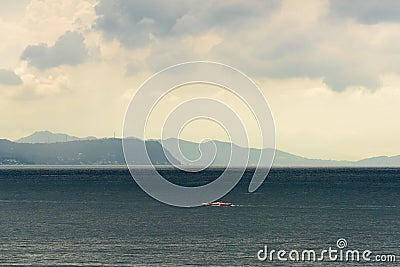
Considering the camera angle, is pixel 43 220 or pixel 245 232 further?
pixel 43 220

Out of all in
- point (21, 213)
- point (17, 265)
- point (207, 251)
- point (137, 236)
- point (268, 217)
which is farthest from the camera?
point (21, 213)

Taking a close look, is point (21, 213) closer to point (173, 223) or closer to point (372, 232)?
point (173, 223)

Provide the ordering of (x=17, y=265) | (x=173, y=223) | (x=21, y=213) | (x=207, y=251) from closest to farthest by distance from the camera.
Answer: (x=17, y=265), (x=207, y=251), (x=173, y=223), (x=21, y=213)

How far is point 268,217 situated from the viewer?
174 m

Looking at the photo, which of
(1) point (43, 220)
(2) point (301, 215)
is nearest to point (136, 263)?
(1) point (43, 220)

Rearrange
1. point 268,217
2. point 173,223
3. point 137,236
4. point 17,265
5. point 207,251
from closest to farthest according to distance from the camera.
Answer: point 17,265
point 207,251
point 137,236
point 173,223
point 268,217

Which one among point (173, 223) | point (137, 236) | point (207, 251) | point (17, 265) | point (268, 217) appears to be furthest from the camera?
point (268, 217)

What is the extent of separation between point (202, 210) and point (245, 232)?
56328 millimetres

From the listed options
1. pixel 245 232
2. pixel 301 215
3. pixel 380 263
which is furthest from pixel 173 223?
pixel 380 263

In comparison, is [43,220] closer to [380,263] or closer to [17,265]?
[17,265]

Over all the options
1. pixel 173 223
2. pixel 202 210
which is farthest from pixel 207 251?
pixel 202 210

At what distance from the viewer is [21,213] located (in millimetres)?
186625

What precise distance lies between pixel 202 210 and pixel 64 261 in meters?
92.0

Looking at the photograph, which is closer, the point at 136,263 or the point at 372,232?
the point at 136,263
